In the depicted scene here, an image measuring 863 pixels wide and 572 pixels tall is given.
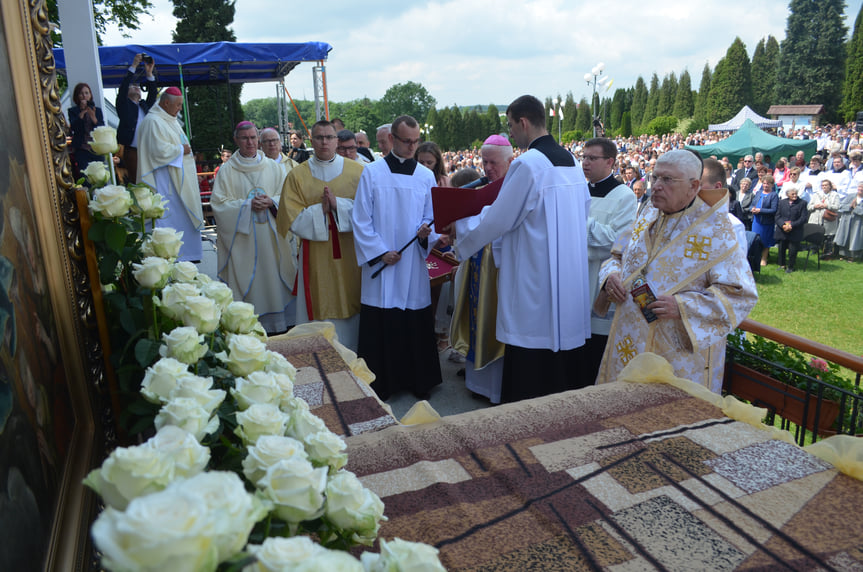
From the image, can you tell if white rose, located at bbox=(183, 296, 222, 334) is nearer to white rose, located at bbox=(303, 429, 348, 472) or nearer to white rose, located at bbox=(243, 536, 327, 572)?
white rose, located at bbox=(303, 429, 348, 472)

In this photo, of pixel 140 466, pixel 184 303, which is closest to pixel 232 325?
pixel 184 303

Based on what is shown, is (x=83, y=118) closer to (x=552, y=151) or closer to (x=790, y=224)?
(x=552, y=151)

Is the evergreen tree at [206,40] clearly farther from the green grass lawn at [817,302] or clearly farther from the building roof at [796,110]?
the building roof at [796,110]

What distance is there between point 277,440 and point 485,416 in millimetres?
1583

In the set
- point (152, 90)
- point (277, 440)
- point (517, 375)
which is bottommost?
point (517, 375)

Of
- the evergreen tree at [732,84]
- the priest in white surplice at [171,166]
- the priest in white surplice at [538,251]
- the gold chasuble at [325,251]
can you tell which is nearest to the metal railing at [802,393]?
the priest in white surplice at [538,251]

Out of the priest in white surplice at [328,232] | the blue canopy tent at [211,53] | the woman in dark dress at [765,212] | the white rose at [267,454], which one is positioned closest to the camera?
the white rose at [267,454]

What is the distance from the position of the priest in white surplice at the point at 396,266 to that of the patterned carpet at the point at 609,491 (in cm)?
271

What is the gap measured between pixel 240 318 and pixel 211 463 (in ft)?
1.41

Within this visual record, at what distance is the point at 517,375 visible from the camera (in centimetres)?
446

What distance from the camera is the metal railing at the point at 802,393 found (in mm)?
2852

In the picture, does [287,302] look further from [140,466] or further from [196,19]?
[196,19]

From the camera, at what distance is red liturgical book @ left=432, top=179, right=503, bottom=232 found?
454 cm

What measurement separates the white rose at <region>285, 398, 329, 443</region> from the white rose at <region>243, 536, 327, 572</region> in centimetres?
38
